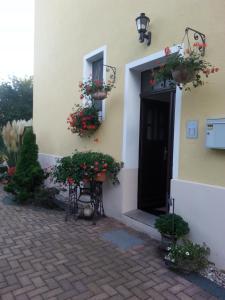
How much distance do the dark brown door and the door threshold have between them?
7.8 inches

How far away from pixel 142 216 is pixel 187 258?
1.61 meters

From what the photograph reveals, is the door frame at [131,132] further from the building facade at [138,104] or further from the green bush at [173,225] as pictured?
the green bush at [173,225]

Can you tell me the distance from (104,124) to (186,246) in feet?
9.74

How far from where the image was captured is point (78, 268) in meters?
3.32

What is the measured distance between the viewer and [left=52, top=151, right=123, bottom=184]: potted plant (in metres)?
4.84

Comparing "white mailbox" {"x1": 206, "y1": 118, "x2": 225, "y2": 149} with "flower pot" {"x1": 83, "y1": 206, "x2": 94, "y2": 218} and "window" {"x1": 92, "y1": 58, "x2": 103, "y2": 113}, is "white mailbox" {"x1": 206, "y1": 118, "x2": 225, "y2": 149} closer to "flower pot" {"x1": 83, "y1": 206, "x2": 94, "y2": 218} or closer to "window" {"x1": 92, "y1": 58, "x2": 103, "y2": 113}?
"flower pot" {"x1": 83, "y1": 206, "x2": 94, "y2": 218}

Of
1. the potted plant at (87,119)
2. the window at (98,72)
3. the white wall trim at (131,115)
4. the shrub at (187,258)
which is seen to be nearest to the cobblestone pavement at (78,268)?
the shrub at (187,258)

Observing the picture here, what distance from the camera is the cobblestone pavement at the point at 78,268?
2.83 meters

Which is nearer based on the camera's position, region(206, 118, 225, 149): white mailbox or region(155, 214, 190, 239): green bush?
region(206, 118, 225, 149): white mailbox

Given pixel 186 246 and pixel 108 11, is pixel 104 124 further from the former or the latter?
pixel 186 246

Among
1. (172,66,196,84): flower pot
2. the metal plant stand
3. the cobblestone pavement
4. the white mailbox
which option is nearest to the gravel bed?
the cobblestone pavement

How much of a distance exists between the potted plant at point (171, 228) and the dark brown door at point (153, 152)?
1420 millimetres

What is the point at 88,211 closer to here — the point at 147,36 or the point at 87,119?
the point at 87,119

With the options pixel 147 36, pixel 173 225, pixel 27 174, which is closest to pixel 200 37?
pixel 147 36
